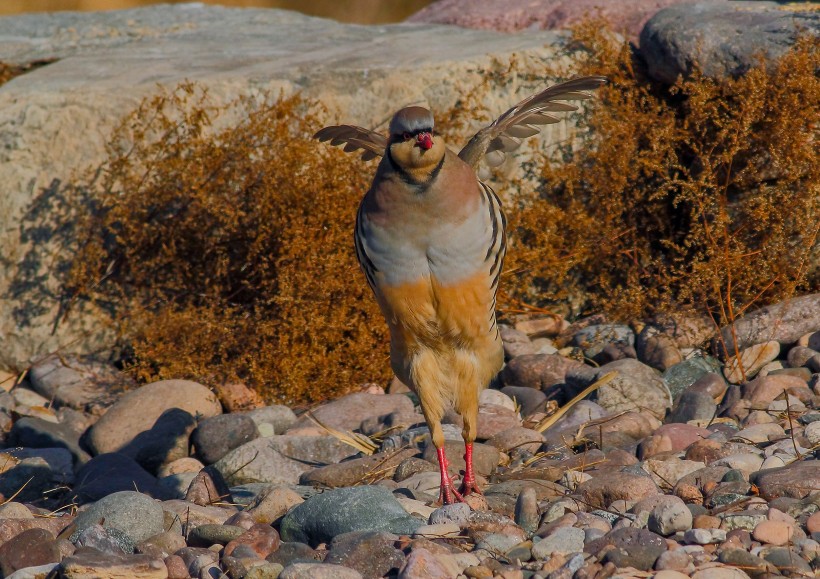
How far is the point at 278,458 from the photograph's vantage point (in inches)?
227

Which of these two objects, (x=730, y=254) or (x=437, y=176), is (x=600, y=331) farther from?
(x=437, y=176)

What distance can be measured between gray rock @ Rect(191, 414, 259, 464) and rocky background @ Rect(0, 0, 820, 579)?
1 centimetres

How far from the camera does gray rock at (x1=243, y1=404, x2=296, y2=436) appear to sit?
21.7 feet

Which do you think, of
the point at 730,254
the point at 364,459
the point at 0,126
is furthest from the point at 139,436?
the point at 730,254

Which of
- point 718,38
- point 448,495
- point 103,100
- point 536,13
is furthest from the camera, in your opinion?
point 536,13

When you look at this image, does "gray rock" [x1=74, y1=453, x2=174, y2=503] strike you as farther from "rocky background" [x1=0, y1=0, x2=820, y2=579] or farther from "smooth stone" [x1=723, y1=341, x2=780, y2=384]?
"smooth stone" [x1=723, y1=341, x2=780, y2=384]

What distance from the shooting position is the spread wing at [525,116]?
5061 millimetres

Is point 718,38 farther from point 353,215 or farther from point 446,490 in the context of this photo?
point 446,490

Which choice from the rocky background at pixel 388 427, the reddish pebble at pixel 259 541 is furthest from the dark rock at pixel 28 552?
the reddish pebble at pixel 259 541

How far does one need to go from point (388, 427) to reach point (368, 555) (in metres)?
2.44

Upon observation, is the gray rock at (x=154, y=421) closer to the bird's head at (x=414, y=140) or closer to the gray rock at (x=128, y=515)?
the gray rock at (x=128, y=515)

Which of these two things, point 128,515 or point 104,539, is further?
point 128,515

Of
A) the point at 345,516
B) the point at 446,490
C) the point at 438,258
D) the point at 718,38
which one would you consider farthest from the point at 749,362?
the point at 345,516

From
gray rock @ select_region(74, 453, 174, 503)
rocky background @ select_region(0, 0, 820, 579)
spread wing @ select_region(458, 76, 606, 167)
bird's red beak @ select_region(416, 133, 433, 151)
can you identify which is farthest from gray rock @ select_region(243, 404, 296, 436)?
bird's red beak @ select_region(416, 133, 433, 151)
